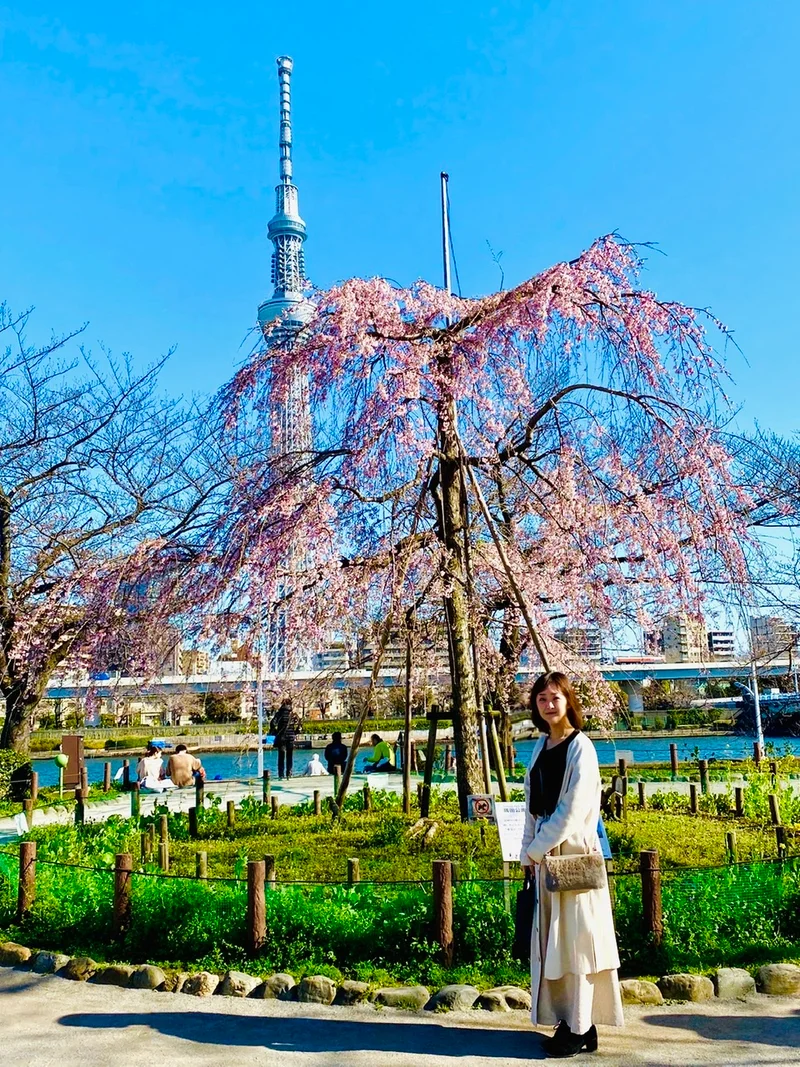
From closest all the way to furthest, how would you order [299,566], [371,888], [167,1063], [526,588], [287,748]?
[167,1063]
[371,888]
[299,566]
[526,588]
[287,748]

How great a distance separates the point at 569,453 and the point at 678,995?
19.4 feet

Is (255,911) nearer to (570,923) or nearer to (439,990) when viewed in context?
(439,990)

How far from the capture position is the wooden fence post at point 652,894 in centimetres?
619

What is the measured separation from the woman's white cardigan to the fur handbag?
77mm

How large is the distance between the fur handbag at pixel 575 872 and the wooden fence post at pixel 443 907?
1.61 meters

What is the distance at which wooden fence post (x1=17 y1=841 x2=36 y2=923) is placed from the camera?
25.3 ft

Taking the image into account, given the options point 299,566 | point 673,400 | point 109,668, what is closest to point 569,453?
point 673,400

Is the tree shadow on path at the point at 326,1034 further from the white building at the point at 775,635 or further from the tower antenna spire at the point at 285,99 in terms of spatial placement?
the tower antenna spire at the point at 285,99

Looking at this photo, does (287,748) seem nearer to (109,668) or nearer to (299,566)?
(109,668)

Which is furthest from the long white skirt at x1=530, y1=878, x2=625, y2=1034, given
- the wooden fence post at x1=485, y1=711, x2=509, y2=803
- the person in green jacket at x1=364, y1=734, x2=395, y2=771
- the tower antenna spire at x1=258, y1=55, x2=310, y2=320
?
the tower antenna spire at x1=258, y1=55, x2=310, y2=320

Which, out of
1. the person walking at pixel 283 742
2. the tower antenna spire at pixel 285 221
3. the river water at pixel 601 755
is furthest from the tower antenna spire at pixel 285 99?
the person walking at pixel 283 742

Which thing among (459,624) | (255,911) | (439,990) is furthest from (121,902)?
(459,624)

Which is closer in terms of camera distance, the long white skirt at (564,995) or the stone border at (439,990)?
the long white skirt at (564,995)

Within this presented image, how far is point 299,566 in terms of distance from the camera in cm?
999
